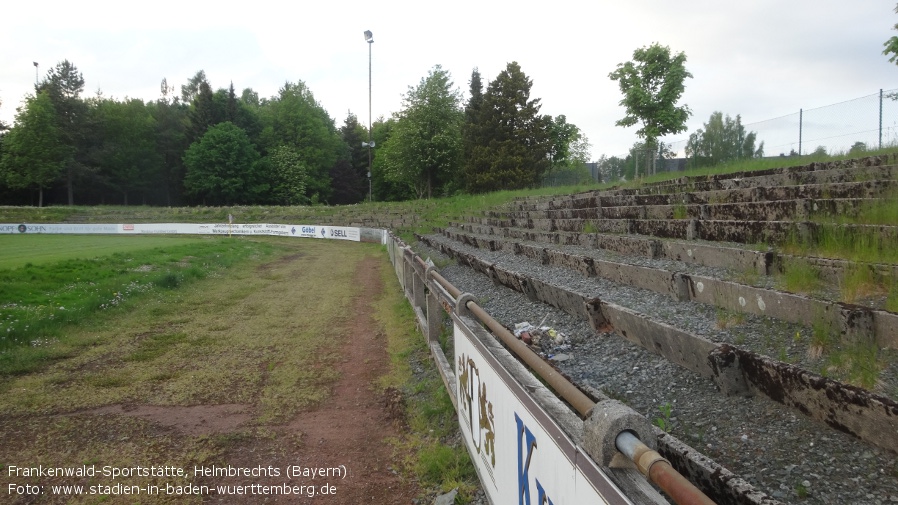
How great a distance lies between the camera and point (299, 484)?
198 inches

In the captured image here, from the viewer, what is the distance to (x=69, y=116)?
6725cm

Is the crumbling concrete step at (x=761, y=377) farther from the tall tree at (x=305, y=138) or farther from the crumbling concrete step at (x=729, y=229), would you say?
the tall tree at (x=305, y=138)

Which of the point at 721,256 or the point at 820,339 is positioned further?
the point at 721,256

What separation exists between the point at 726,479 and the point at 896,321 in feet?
5.80

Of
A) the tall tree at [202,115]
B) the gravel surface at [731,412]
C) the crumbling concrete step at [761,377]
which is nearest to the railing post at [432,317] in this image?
the gravel surface at [731,412]

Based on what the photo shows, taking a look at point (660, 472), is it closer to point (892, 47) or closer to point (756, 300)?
point (756, 300)

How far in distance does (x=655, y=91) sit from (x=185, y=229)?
3393 cm

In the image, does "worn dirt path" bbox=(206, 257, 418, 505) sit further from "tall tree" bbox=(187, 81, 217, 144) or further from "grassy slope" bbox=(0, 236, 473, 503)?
"tall tree" bbox=(187, 81, 217, 144)

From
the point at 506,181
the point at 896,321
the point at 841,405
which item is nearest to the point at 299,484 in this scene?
the point at 841,405

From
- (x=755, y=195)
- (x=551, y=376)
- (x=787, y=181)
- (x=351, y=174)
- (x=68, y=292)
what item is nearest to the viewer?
(x=551, y=376)

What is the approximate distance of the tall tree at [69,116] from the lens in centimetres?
6362

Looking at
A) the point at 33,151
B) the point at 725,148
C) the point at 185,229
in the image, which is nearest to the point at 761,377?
the point at 725,148

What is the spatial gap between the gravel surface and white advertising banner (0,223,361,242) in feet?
106

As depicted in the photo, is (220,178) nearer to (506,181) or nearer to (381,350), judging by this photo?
(506,181)
